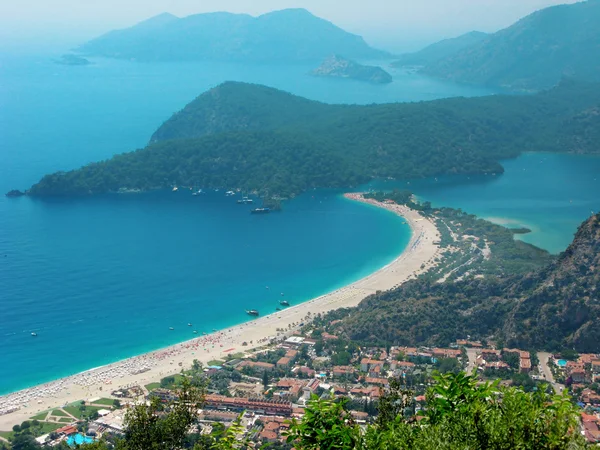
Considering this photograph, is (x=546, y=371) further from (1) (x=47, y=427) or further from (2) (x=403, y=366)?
(1) (x=47, y=427)

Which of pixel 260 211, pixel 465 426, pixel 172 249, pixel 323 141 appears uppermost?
pixel 323 141

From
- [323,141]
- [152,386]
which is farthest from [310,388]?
[323,141]

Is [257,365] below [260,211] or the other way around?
below

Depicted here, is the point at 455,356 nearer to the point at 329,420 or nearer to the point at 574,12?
the point at 329,420

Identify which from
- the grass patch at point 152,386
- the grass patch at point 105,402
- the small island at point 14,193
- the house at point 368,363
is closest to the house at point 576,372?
the house at point 368,363

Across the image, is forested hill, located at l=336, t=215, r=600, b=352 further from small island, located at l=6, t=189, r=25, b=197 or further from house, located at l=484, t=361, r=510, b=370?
small island, located at l=6, t=189, r=25, b=197

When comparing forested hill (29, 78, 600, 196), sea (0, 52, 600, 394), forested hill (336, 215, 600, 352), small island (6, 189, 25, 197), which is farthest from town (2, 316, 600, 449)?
small island (6, 189, 25, 197)
